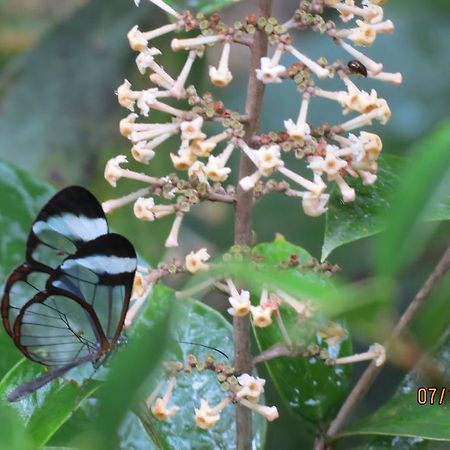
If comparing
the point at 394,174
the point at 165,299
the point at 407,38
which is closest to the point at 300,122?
the point at 394,174

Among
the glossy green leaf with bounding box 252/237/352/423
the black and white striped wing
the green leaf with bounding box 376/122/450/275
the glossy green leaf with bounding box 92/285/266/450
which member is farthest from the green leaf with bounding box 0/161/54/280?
the green leaf with bounding box 376/122/450/275

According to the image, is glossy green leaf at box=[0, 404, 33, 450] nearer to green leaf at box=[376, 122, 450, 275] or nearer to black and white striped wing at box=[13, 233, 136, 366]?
black and white striped wing at box=[13, 233, 136, 366]

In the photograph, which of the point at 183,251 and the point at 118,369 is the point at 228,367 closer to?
the point at 118,369

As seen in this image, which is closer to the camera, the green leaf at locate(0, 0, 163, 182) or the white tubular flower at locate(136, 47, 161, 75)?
the white tubular flower at locate(136, 47, 161, 75)

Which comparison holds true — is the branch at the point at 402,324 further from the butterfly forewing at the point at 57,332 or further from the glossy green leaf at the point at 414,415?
the butterfly forewing at the point at 57,332

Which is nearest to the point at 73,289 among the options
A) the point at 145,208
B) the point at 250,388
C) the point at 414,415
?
the point at 145,208

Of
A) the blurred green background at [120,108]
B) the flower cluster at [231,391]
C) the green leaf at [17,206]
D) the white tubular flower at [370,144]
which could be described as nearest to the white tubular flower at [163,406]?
the flower cluster at [231,391]
